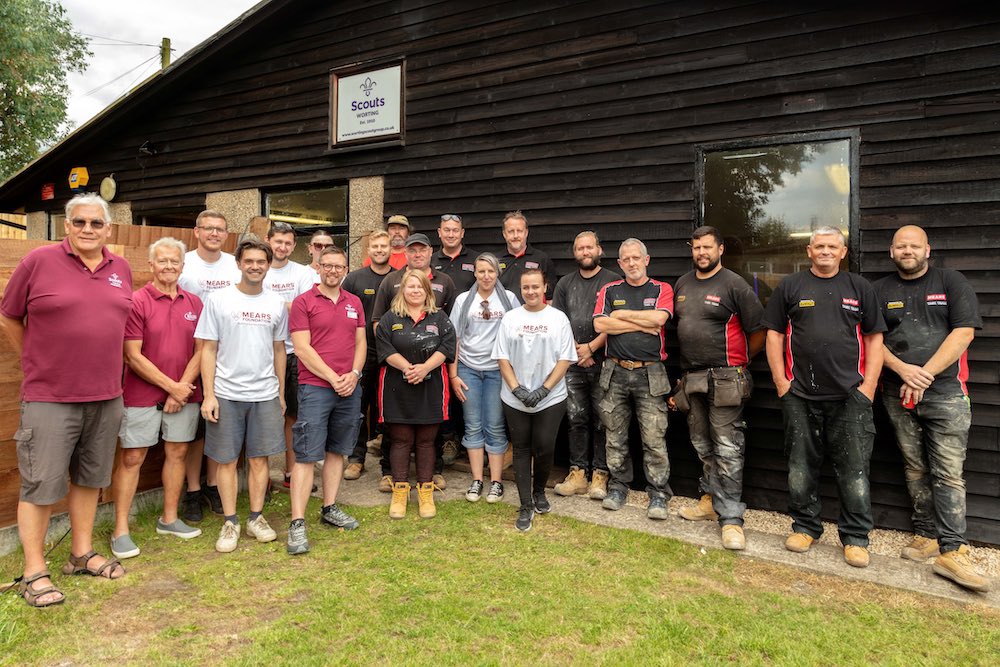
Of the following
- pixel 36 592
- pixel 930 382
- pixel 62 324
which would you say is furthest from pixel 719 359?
pixel 36 592

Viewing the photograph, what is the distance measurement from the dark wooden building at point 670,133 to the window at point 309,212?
3cm

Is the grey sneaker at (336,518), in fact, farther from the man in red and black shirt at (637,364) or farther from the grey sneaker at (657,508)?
the grey sneaker at (657,508)

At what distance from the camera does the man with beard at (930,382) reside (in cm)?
357

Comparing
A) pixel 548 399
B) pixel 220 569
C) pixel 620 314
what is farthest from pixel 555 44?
pixel 220 569

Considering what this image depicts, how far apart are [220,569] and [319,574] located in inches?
22.9

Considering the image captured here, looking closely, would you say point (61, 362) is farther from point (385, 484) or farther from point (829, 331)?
point (829, 331)

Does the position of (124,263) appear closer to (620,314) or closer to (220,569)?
(220,569)

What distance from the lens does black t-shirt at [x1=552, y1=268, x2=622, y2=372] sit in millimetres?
4699

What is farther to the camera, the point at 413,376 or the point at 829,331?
the point at 413,376

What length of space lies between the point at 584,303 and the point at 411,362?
4.77ft

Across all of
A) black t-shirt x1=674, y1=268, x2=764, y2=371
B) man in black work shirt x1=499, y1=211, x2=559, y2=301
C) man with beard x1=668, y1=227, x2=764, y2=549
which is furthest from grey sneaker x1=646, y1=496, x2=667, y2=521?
man in black work shirt x1=499, y1=211, x2=559, y2=301

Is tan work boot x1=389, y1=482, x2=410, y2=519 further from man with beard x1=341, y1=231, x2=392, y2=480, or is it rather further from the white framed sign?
the white framed sign

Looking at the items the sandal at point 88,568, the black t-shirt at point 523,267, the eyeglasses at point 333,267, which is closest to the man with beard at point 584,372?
the black t-shirt at point 523,267

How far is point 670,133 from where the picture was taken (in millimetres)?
5012
